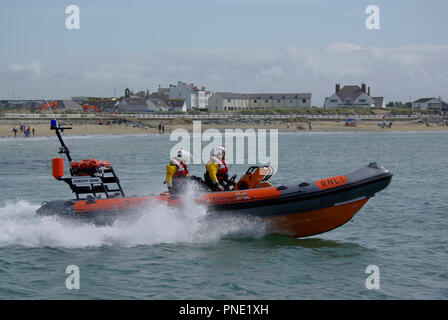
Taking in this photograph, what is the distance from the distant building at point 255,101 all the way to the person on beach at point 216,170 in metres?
102

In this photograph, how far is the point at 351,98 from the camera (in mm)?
115188

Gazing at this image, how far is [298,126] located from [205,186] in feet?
211

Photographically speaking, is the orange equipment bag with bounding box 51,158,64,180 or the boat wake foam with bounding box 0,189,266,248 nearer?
the boat wake foam with bounding box 0,189,266,248

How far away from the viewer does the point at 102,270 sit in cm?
968

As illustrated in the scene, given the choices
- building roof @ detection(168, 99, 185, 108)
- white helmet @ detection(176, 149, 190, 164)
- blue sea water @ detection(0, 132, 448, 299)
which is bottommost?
blue sea water @ detection(0, 132, 448, 299)

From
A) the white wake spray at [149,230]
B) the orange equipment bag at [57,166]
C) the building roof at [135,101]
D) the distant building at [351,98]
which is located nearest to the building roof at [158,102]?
the building roof at [135,101]

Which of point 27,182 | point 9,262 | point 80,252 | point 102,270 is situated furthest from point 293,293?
point 27,182

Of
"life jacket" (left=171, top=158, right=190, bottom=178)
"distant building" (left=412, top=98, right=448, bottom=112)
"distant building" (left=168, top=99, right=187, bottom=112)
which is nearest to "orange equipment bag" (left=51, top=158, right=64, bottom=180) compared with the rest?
"life jacket" (left=171, top=158, right=190, bottom=178)

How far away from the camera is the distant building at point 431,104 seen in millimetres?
123188

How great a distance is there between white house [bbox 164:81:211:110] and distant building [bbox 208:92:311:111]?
3.35 metres

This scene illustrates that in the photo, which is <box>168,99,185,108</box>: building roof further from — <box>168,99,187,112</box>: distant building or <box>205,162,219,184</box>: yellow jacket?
<box>205,162,219,184</box>: yellow jacket

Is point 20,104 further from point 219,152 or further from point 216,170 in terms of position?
point 219,152

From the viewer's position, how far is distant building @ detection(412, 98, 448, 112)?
404 ft

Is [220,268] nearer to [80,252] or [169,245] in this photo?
[169,245]
